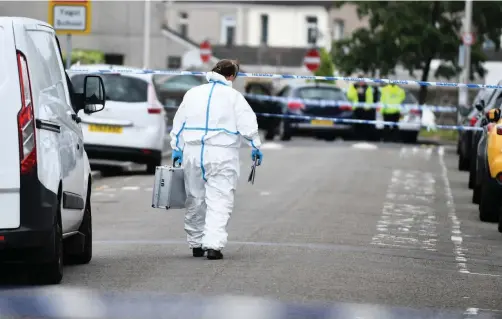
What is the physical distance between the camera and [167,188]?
13.0 meters

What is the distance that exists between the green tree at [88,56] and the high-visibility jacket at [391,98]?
360 inches

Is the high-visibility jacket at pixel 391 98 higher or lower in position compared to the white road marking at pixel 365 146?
higher

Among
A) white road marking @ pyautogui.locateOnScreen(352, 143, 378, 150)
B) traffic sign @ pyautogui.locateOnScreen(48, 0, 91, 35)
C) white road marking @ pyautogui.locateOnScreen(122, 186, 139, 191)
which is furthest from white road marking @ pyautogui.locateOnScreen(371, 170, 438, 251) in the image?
white road marking @ pyautogui.locateOnScreen(352, 143, 378, 150)

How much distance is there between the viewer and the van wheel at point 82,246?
12.3 meters

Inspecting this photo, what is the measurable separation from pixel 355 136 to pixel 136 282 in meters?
29.8

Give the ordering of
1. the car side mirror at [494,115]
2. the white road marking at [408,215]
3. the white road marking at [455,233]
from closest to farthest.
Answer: the white road marking at [455,233] < the white road marking at [408,215] < the car side mirror at [494,115]

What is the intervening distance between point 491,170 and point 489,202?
2.75 feet

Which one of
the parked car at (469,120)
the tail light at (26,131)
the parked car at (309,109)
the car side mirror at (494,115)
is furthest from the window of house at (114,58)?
the tail light at (26,131)

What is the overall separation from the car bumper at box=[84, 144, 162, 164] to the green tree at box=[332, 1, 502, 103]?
74.3ft

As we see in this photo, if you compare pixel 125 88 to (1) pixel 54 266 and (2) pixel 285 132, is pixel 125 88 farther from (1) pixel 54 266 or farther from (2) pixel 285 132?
(2) pixel 285 132

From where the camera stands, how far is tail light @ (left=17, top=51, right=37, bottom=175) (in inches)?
406

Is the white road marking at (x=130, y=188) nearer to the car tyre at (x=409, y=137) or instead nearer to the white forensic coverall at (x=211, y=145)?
the white forensic coverall at (x=211, y=145)

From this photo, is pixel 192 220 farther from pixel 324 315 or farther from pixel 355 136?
pixel 355 136

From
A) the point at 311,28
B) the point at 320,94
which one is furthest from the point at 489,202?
the point at 311,28
